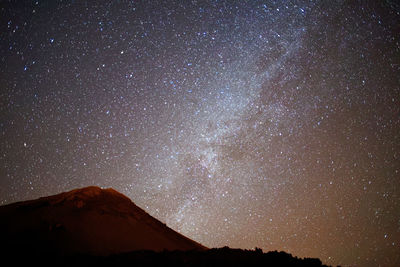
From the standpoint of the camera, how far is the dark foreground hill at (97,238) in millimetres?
7828

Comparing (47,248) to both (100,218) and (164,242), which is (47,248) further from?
(164,242)

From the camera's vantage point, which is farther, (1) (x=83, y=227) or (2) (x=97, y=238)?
(1) (x=83, y=227)

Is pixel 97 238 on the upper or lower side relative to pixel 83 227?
lower

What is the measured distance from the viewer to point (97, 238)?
12469 mm

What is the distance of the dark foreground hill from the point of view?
7.83m

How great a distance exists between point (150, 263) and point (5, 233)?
872cm

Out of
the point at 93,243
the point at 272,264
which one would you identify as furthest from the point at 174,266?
the point at 93,243

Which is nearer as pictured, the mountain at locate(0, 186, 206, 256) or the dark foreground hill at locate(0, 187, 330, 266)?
the dark foreground hill at locate(0, 187, 330, 266)

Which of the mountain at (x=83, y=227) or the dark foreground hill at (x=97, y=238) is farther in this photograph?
the mountain at (x=83, y=227)

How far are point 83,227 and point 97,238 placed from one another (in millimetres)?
1310

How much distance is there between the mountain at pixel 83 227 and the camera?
11031 mm

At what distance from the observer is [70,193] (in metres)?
16.7

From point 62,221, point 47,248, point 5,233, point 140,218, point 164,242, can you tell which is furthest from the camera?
point 140,218

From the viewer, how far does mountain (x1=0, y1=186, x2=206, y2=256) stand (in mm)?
11031
